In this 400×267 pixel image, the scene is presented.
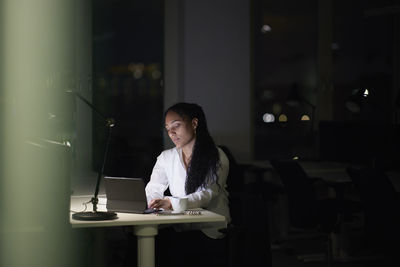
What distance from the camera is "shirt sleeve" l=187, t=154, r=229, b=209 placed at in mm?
3699

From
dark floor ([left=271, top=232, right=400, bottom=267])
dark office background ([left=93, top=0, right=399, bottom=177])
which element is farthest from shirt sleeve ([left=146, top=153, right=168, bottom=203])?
dark office background ([left=93, top=0, right=399, bottom=177])

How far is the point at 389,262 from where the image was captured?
5.75 meters

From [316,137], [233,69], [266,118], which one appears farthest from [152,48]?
[316,137]

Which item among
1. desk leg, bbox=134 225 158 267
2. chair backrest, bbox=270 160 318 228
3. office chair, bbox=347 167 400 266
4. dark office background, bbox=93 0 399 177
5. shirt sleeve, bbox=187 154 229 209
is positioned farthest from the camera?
dark office background, bbox=93 0 399 177

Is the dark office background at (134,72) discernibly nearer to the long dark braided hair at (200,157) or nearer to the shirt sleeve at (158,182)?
the shirt sleeve at (158,182)

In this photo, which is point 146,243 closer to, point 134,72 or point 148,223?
point 148,223

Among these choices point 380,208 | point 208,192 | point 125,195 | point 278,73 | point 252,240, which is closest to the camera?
point 252,240

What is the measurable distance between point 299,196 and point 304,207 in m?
0.10

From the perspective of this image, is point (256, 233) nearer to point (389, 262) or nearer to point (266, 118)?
point (389, 262)

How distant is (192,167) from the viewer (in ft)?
12.8

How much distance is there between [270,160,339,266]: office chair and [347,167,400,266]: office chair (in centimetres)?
50

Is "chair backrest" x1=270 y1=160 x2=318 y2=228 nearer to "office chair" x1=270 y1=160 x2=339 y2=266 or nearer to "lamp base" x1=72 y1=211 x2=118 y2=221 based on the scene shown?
"office chair" x1=270 y1=160 x2=339 y2=266

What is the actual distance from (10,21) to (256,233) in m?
1.51

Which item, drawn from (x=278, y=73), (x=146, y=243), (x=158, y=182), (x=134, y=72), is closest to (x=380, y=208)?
(x=158, y=182)
